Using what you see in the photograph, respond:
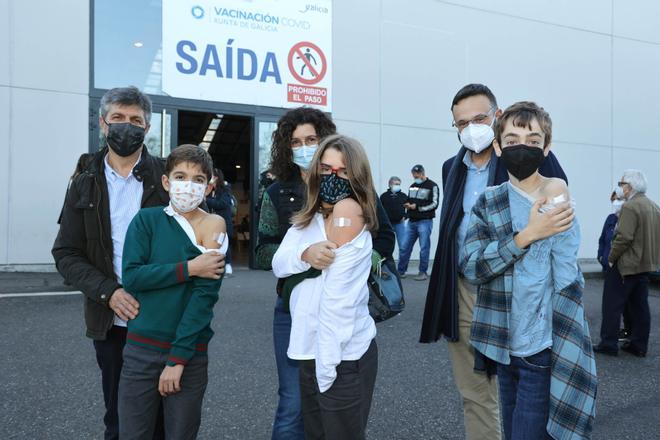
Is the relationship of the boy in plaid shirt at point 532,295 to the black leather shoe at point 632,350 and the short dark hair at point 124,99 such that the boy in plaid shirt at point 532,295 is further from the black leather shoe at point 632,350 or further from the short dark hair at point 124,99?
the black leather shoe at point 632,350

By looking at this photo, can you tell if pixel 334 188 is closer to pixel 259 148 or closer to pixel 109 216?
pixel 109 216

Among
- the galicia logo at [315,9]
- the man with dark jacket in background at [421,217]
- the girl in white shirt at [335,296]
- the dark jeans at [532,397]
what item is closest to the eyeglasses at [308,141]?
the girl in white shirt at [335,296]

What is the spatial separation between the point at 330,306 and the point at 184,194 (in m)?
0.84

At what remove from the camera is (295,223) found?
2236mm

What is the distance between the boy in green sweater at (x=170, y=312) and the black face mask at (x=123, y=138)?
31cm

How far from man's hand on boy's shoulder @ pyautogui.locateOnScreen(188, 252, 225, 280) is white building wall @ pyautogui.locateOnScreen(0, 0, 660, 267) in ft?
26.9

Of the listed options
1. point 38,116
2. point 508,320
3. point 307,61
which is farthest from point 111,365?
point 307,61

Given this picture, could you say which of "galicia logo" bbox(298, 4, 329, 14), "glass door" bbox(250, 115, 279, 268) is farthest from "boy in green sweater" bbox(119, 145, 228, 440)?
"galicia logo" bbox(298, 4, 329, 14)

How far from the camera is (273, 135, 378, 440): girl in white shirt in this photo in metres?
1.97

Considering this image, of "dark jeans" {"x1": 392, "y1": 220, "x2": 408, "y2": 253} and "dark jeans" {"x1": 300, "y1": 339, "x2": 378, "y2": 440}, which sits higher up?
"dark jeans" {"x1": 392, "y1": 220, "x2": 408, "y2": 253}

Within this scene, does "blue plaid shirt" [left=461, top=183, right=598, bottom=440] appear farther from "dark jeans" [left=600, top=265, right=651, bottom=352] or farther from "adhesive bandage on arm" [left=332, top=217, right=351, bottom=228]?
"dark jeans" [left=600, top=265, right=651, bottom=352]

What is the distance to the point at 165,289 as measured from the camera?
7.12 feet

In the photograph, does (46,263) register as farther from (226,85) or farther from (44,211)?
(226,85)

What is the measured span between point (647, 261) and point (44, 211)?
9.18m
